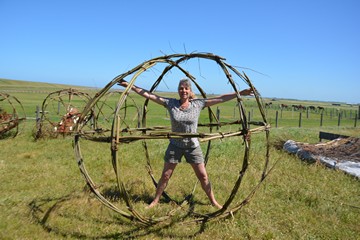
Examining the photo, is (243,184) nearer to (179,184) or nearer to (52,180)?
(179,184)

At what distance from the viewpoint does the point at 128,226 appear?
392 cm

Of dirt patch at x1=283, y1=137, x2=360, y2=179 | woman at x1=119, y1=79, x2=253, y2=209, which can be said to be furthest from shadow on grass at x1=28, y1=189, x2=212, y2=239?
dirt patch at x1=283, y1=137, x2=360, y2=179

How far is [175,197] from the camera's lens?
5.02 meters

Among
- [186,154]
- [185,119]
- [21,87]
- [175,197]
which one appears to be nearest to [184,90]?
[185,119]

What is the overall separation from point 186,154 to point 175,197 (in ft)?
4.03

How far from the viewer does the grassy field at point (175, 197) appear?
3.80m

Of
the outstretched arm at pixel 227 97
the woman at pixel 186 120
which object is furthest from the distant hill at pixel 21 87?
the outstretched arm at pixel 227 97

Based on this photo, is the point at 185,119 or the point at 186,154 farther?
the point at 186,154

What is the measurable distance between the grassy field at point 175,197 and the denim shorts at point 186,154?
83 centimetres

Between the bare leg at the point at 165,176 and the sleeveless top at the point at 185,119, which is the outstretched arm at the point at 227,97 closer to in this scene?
the sleeveless top at the point at 185,119

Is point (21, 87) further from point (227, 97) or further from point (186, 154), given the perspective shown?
point (227, 97)

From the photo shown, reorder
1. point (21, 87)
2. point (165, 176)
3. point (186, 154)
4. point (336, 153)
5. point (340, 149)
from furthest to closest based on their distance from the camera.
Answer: point (21, 87) < point (340, 149) < point (336, 153) < point (165, 176) < point (186, 154)

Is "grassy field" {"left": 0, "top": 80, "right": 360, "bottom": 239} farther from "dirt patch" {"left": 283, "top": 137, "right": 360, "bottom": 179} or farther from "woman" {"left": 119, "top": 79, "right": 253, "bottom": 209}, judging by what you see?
"woman" {"left": 119, "top": 79, "right": 253, "bottom": 209}

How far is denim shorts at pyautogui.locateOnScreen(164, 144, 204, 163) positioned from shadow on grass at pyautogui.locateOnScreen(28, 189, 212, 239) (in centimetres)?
84
